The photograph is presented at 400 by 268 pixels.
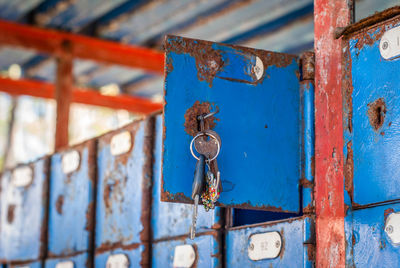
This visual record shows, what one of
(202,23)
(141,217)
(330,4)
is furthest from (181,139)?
(202,23)

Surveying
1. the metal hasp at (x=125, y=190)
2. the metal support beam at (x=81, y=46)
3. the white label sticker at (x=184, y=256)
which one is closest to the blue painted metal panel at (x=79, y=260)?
the metal hasp at (x=125, y=190)

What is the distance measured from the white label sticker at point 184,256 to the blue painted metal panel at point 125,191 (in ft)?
1.20

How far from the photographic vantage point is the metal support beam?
7668 mm

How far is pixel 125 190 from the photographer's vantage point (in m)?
4.49

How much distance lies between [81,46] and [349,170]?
18.3ft

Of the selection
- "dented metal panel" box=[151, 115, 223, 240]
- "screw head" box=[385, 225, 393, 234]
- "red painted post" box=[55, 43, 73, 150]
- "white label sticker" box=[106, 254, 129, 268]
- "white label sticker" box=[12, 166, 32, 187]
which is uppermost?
"red painted post" box=[55, 43, 73, 150]

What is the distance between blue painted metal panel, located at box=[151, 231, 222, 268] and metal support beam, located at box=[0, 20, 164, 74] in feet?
14.3

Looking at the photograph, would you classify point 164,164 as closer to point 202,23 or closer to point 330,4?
point 330,4

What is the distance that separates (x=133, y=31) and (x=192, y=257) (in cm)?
474

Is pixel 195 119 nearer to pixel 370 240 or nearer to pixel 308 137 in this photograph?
pixel 308 137

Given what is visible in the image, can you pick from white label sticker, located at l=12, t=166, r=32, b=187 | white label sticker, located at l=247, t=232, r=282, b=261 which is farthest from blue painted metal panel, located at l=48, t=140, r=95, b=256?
white label sticker, located at l=247, t=232, r=282, b=261

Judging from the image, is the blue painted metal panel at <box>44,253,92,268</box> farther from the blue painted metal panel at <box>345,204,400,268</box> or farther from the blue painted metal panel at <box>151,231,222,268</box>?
the blue painted metal panel at <box>345,204,400,268</box>

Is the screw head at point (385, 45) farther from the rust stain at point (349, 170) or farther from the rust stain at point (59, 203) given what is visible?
the rust stain at point (59, 203)

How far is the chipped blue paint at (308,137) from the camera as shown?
3.21 meters
